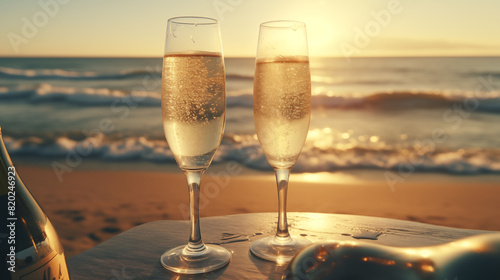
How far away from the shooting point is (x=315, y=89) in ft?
39.2

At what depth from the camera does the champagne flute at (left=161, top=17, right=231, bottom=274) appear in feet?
3.79

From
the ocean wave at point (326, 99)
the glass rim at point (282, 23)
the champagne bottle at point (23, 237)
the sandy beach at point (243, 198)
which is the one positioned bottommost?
the sandy beach at point (243, 198)

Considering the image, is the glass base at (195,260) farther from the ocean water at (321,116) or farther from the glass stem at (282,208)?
the ocean water at (321,116)

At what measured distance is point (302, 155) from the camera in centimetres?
592

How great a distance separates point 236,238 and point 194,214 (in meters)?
0.17

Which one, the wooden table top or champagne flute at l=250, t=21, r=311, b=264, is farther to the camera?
champagne flute at l=250, t=21, r=311, b=264

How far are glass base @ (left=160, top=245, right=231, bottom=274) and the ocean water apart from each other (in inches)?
170

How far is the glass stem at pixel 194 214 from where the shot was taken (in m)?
1.17

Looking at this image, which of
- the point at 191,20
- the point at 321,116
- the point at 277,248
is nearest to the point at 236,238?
the point at 277,248

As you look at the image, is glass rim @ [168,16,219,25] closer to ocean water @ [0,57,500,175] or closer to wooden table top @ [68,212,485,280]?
wooden table top @ [68,212,485,280]

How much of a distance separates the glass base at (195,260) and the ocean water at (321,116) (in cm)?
433

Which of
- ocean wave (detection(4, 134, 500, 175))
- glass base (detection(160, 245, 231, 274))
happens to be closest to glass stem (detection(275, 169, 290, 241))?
glass base (detection(160, 245, 231, 274))

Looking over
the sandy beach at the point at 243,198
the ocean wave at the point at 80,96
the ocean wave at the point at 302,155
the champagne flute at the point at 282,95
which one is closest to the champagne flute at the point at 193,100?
the champagne flute at the point at 282,95

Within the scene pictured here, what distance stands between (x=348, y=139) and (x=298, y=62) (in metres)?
5.86
